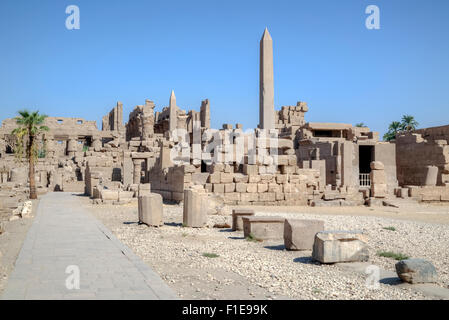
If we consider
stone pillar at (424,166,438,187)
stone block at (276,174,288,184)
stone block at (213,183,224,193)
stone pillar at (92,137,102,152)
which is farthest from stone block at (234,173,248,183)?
stone pillar at (92,137,102,152)

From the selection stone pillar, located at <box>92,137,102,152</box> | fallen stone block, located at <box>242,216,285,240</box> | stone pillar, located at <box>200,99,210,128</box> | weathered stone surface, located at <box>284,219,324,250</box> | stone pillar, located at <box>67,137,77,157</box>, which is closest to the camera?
weathered stone surface, located at <box>284,219,324,250</box>

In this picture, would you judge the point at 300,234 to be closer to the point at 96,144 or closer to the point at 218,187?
the point at 218,187

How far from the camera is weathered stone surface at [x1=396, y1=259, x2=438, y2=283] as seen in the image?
5.04 m

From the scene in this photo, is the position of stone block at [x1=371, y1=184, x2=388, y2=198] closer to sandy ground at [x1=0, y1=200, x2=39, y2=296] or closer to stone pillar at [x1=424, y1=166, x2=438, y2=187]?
stone pillar at [x1=424, y1=166, x2=438, y2=187]

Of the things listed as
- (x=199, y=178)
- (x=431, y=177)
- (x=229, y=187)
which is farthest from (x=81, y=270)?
(x=431, y=177)

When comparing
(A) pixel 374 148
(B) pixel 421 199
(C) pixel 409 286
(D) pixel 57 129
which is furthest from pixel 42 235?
(D) pixel 57 129

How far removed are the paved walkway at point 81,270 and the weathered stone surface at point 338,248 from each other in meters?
2.52

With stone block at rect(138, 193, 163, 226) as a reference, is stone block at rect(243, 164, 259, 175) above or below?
above

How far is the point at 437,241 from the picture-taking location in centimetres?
849

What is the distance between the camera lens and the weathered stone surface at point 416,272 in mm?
5043

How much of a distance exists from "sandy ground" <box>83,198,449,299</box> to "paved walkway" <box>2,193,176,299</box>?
13.9 inches

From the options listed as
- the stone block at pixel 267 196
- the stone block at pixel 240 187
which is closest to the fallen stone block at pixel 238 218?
the stone block at pixel 240 187

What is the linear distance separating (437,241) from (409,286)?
414 cm

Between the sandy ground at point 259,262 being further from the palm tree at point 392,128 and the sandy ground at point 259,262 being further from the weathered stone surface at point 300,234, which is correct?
the palm tree at point 392,128
